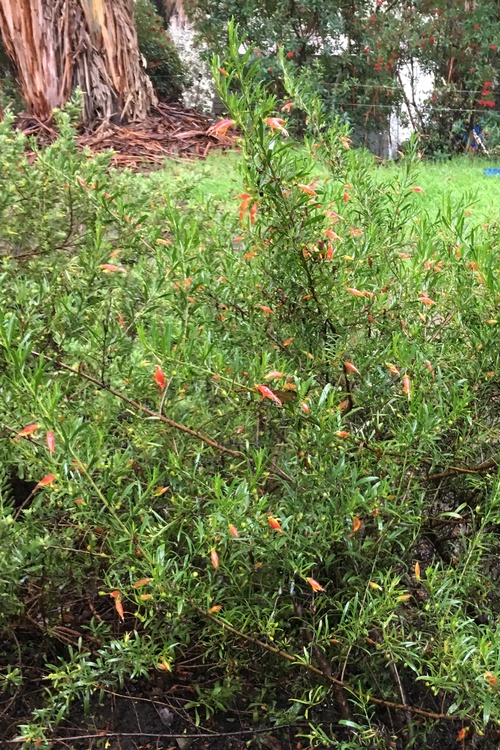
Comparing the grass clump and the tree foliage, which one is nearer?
the grass clump

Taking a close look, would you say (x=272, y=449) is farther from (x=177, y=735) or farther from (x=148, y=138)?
(x=148, y=138)

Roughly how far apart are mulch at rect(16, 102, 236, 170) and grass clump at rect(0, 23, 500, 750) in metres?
5.73

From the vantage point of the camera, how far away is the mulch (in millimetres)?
7242

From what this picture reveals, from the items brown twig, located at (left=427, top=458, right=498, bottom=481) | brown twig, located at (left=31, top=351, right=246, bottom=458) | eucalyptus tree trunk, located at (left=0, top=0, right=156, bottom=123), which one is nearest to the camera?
brown twig, located at (left=31, top=351, right=246, bottom=458)

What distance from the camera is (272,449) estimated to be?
1.47 m

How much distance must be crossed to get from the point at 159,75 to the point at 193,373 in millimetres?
10682

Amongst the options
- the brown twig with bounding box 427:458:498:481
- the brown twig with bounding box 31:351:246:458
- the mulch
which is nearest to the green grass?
the mulch

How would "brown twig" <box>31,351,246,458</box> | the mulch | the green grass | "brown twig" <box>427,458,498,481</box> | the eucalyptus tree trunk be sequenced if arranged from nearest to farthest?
"brown twig" <box>31,351,246,458</box>
"brown twig" <box>427,458,498,481</box>
the green grass
the mulch
the eucalyptus tree trunk

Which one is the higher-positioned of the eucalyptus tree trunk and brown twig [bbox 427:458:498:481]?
the eucalyptus tree trunk

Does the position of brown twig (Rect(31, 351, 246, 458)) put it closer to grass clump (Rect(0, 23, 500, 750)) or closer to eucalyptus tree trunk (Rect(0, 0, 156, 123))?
grass clump (Rect(0, 23, 500, 750))

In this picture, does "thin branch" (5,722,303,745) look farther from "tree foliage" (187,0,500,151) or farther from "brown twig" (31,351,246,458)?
"tree foliage" (187,0,500,151)

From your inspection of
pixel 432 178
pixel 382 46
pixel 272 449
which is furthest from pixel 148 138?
pixel 272 449

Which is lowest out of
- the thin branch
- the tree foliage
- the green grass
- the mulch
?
the thin branch

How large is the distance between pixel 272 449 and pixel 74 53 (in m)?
7.81
